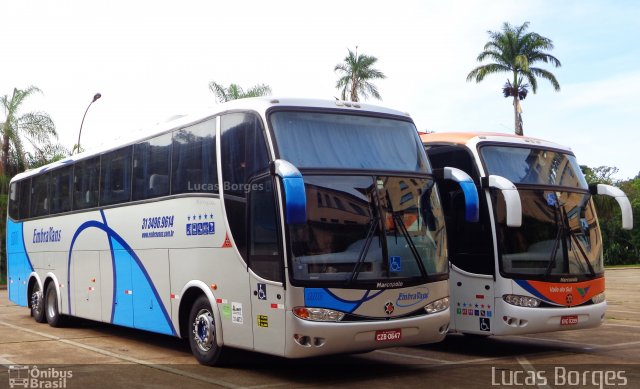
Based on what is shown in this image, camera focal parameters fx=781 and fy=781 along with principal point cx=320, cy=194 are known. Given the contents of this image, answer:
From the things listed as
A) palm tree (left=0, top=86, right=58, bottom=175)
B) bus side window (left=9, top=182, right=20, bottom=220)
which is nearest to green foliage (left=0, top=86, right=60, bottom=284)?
palm tree (left=0, top=86, right=58, bottom=175)

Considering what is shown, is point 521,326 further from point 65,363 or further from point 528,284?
point 65,363

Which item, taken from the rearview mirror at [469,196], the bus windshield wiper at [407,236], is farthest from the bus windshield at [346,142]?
the bus windshield wiper at [407,236]

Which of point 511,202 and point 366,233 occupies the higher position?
point 511,202

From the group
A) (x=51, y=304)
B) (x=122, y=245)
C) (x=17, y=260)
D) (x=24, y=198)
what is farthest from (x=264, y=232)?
(x=17, y=260)

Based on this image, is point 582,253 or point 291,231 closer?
point 291,231

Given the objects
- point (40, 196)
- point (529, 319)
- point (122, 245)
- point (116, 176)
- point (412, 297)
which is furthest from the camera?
point (40, 196)

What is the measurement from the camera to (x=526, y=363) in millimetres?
11039

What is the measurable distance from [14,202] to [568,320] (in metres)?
14.1

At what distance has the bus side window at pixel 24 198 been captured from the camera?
731 inches

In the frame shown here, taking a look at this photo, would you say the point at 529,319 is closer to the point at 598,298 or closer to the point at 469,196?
the point at 598,298

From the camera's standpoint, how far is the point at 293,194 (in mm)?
8203

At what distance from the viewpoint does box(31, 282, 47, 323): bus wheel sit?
17.6 metres

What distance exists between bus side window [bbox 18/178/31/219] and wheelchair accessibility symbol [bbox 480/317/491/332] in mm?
11639

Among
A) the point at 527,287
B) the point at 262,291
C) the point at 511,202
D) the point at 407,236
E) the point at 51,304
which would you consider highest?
the point at 511,202
